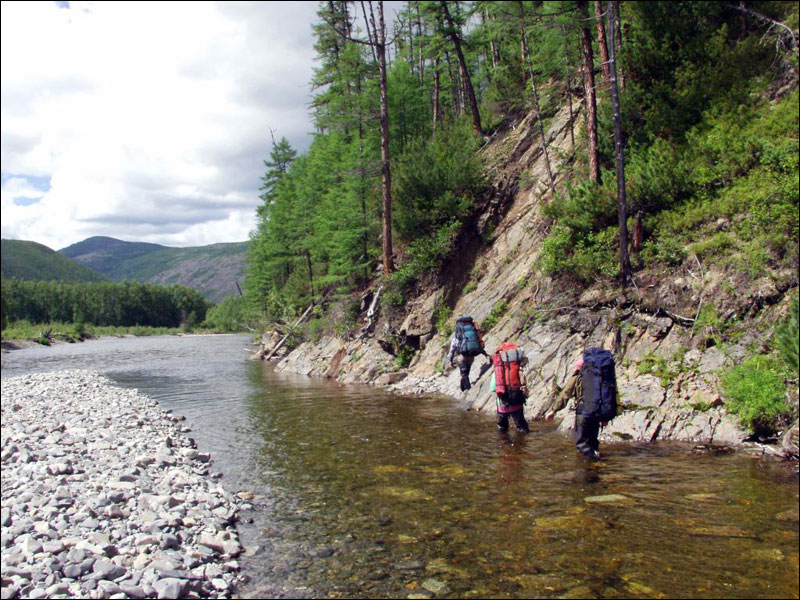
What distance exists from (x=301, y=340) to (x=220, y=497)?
27072 millimetres

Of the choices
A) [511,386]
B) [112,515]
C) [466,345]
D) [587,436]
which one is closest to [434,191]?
[466,345]

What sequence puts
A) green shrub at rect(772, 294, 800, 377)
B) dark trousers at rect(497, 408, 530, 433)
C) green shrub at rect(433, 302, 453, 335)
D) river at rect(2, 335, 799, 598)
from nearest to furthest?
river at rect(2, 335, 799, 598) < green shrub at rect(772, 294, 800, 377) < dark trousers at rect(497, 408, 530, 433) < green shrub at rect(433, 302, 453, 335)

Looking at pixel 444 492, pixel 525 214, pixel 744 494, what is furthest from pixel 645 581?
pixel 525 214

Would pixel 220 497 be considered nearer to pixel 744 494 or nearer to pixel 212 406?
pixel 744 494

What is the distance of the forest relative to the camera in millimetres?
12805

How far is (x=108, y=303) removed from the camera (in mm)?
146875

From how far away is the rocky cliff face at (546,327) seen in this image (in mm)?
10094

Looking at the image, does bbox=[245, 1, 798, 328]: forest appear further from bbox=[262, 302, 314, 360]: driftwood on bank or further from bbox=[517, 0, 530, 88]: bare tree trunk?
bbox=[262, 302, 314, 360]: driftwood on bank

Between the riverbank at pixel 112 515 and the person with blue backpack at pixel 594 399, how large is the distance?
585cm

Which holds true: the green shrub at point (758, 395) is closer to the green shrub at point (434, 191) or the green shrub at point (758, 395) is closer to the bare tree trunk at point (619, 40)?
the bare tree trunk at point (619, 40)

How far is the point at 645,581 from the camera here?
4.71 metres

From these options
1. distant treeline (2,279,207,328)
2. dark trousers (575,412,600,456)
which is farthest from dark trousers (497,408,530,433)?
distant treeline (2,279,207,328)

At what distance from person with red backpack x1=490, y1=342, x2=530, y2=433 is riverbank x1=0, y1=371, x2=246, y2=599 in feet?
19.1

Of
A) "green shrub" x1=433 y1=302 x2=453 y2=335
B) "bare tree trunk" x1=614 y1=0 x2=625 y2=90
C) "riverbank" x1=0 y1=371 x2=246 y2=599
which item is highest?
"bare tree trunk" x1=614 y1=0 x2=625 y2=90
